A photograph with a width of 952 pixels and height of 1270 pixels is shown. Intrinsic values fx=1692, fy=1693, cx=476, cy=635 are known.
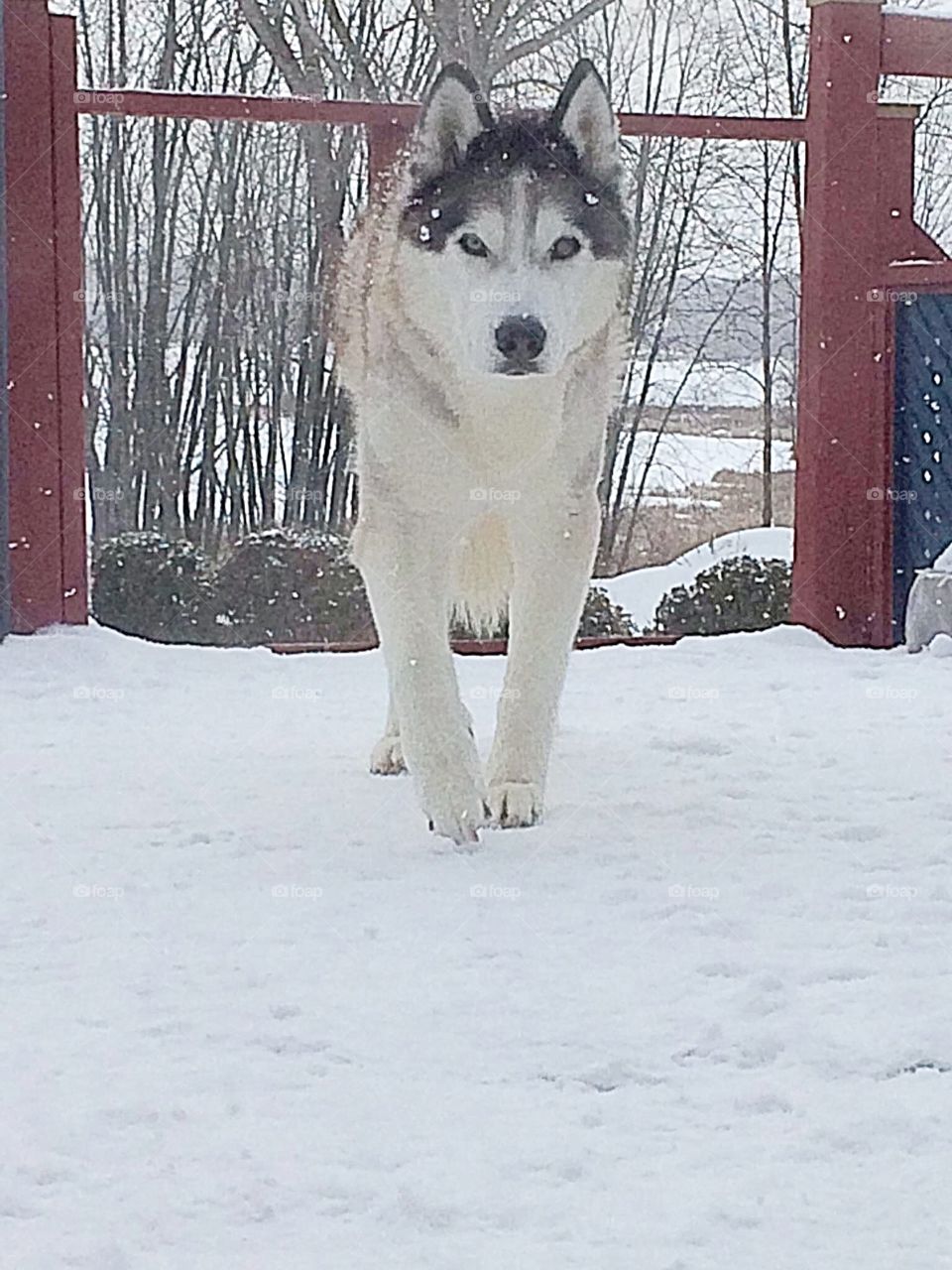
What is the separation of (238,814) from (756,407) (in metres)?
4.71

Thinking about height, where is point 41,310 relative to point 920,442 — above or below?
above

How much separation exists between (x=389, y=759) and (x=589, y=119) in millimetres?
1309

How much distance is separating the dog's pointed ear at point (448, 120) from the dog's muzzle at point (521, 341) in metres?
0.40

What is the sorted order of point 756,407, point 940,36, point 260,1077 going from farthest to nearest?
point 756,407 < point 940,36 < point 260,1077

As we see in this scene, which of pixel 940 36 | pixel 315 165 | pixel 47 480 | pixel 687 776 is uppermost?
pixel 940 36

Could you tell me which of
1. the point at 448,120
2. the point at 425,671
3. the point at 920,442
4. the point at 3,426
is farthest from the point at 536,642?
the point at 920,442

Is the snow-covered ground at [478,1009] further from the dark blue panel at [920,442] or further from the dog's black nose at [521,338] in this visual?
the dark blue panel at [920,442]

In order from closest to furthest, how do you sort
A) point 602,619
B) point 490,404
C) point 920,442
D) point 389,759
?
point 490,404
point 389,759
point 920,442
point 602,619

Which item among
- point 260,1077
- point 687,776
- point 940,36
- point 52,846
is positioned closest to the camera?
point 260,1077

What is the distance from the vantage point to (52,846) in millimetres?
2803

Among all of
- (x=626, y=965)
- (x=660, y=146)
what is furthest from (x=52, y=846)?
(x=660, y=146)

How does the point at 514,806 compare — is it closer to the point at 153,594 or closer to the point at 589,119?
the point at 589,119

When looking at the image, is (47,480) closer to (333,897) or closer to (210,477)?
(210,477)

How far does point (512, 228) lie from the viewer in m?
2.90
